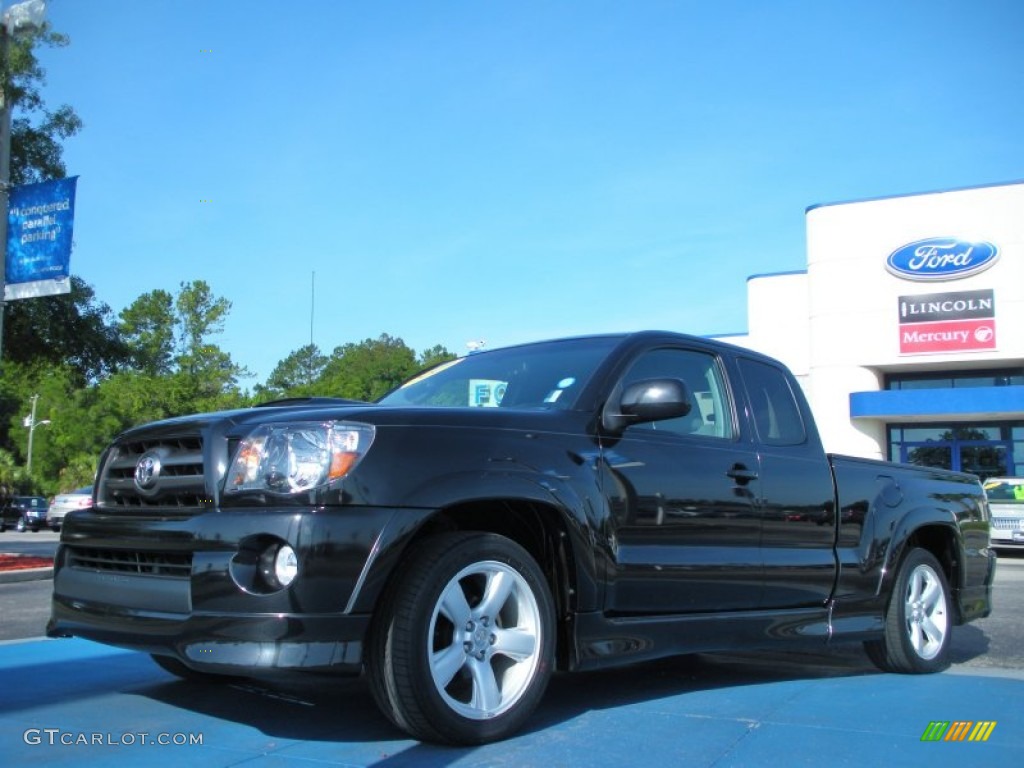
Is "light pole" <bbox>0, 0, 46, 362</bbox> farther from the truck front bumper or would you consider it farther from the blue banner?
the truck front bumper

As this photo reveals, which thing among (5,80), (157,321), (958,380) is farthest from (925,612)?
(157,321)

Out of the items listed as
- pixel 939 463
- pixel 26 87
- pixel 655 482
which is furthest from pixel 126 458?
pixel 939 463

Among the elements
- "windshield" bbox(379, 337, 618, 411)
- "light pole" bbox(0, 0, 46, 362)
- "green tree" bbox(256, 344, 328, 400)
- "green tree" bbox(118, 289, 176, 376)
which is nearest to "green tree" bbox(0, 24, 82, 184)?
"light pole" bbox(0, 0, 46, 362)

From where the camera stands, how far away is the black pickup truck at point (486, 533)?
339 centimetres

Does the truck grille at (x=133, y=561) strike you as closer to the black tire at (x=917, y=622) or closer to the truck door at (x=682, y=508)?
the truck door at (x=682, y=508)

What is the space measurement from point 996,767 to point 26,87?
49.5ft

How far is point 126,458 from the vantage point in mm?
4156

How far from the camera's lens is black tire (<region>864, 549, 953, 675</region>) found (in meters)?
5.66

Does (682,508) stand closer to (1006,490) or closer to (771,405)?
(771,405)

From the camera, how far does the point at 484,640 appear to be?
3752mm

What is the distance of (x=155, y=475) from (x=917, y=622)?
4.39 meters

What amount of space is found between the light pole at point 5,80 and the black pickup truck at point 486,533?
8.80 metres

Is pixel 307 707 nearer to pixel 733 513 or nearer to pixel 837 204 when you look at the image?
pixel 733 513
